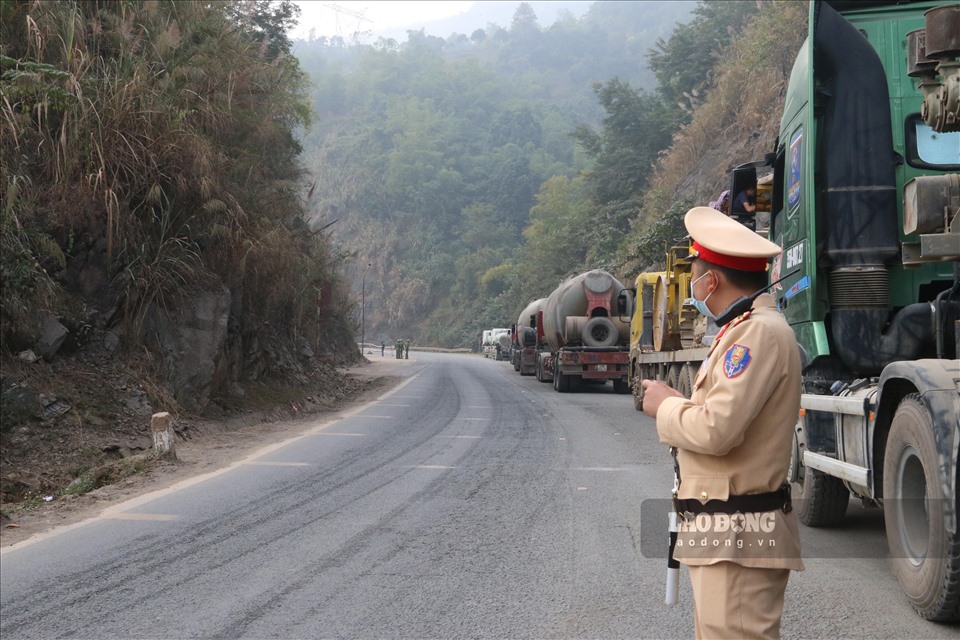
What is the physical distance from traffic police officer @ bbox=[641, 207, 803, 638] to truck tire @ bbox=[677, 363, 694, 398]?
39.3 feet

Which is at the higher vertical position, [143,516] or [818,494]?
[818,494]

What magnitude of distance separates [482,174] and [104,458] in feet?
360

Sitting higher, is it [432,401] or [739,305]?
[739,305]

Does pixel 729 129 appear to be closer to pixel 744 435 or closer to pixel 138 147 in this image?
pixel 138 147

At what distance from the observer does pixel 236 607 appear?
4871 mm

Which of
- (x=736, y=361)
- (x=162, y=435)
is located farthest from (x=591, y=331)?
(x=736, y=361)

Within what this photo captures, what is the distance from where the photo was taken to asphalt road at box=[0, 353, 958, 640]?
4.64 metres

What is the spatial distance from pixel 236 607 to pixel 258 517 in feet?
7.78

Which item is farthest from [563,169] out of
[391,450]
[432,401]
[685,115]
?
[391,450]

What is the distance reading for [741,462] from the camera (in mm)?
2617

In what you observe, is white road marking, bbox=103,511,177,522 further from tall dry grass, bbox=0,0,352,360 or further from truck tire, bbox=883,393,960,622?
truck tire, bbox=883,393,960,622

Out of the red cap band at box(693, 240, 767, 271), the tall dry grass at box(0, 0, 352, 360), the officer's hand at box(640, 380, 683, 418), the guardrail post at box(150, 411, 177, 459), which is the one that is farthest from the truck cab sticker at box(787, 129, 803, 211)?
the tall dry grass at box(0, 0, 352, 360)

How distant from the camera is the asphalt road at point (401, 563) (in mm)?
4637

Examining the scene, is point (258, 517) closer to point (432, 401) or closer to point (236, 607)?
point (236, 607)
